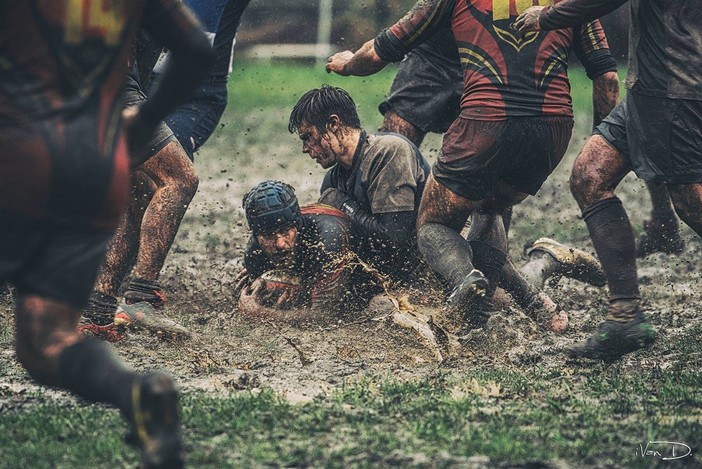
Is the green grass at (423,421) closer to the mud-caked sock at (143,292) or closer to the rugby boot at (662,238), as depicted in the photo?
the mud-caked sock at (143,292)

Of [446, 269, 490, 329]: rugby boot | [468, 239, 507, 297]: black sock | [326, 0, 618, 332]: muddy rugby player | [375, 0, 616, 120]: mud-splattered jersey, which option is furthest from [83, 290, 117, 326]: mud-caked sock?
[375, 0, 616, 120]: mud-splattered jersey

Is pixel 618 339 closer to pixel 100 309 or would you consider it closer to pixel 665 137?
pixel 665 137

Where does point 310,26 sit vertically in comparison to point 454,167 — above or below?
above

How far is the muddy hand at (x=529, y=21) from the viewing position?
201 inches

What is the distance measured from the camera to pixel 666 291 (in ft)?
22.9

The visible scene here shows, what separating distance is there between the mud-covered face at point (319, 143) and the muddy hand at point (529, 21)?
147cm

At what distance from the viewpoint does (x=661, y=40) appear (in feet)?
15.9

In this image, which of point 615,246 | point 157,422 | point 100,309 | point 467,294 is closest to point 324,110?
point 467,294

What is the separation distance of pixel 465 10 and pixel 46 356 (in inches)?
120

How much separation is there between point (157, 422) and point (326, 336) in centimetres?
295

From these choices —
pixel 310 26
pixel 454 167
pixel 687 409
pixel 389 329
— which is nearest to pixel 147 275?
pixel 389 329

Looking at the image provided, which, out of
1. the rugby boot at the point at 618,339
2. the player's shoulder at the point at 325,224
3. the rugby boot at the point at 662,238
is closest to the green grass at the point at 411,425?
the rugby boot at the point at 618,339

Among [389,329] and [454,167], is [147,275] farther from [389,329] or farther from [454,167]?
[454,167]

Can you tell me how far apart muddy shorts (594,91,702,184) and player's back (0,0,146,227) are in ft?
8.60
